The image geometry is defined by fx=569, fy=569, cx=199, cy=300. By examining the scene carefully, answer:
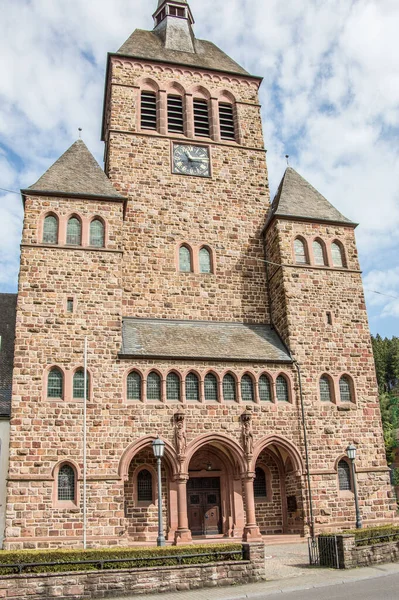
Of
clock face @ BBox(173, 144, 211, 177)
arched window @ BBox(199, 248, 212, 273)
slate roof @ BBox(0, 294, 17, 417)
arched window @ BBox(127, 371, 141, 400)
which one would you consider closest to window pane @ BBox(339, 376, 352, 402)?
arched window @ BBox(199, 248, 212, 273)

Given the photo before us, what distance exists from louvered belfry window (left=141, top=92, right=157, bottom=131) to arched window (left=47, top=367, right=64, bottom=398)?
13.2m

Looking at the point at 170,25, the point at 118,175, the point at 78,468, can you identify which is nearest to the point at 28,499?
the point at 78,468

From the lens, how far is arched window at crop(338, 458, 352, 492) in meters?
21.3

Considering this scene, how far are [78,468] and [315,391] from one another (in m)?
9.29

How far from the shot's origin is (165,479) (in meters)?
20.7

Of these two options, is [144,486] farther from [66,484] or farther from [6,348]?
[6,348]

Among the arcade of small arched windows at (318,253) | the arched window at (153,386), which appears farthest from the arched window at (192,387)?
the arcade of small arched windows at (318,253)

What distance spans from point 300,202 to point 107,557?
18.1 m

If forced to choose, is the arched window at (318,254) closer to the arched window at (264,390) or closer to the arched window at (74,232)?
the arched window at (264,390)

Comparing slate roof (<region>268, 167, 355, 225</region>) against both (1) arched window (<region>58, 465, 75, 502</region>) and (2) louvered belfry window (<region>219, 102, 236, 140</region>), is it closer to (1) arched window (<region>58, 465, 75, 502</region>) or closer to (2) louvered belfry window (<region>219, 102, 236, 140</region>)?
(2) louvered belfry window (<region>219, 102, 236, 140</region>)

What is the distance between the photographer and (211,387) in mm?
21016

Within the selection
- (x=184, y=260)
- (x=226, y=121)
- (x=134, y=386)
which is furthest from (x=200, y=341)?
(x=226, y=121)

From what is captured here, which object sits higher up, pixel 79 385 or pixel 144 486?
pixel 79 385

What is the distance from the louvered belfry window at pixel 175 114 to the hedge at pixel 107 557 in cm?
→ 2004
